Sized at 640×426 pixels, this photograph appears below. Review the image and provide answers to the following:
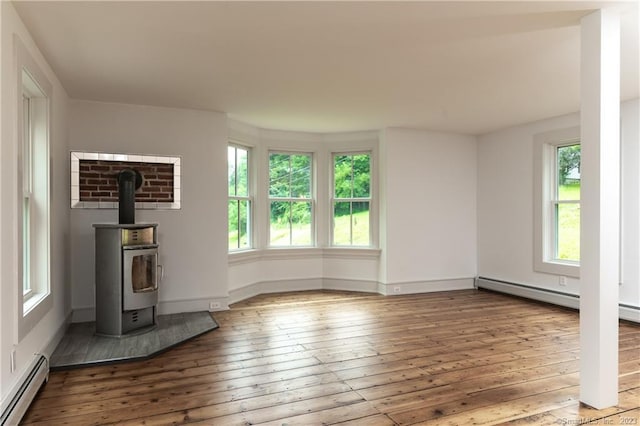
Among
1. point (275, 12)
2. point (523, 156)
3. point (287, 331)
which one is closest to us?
point (275, 12)

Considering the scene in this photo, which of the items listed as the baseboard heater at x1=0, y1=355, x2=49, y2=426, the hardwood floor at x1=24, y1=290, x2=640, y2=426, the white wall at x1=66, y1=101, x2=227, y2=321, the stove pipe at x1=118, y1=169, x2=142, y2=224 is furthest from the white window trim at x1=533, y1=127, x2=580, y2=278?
the baseboard heater at x1=0, y1=355, x2=49, y2=426

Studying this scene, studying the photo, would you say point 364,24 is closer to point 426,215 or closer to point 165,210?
point 165,210

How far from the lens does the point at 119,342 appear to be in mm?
3514

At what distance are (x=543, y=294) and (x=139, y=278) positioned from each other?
4.84 metres

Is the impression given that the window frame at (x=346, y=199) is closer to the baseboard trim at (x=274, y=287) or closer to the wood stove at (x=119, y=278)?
the baseboard trim at (x=274, y=287)

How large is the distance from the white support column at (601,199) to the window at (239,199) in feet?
13.2

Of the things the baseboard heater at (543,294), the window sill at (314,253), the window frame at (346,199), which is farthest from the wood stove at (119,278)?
the baseboard heater at (543,294)

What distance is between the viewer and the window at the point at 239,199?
17.6 ft

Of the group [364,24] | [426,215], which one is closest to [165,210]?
[364,24]

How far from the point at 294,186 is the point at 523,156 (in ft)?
10.7

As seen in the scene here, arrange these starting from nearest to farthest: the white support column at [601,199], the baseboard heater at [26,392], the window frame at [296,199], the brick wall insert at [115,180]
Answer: the baseboard heater at [26,392], the white support column at [601,199], the brick wall insert at [115,180], the window frame at [296,199]

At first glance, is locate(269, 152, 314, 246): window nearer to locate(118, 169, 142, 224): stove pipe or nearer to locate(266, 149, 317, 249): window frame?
locate(266, 149, 317, 249): window frame

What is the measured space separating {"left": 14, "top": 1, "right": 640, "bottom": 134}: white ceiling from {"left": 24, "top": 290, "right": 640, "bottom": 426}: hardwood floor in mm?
2361

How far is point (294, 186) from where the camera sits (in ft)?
19.9
